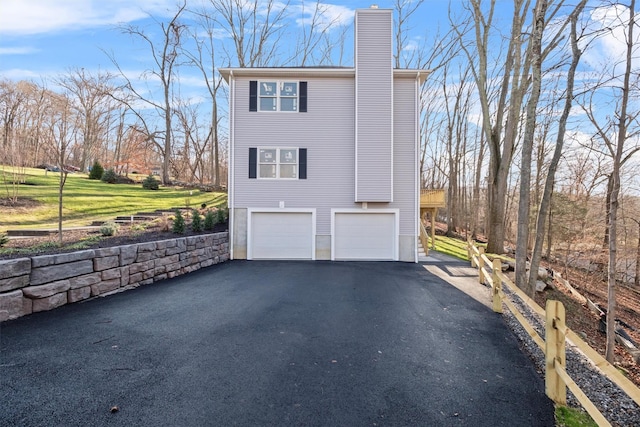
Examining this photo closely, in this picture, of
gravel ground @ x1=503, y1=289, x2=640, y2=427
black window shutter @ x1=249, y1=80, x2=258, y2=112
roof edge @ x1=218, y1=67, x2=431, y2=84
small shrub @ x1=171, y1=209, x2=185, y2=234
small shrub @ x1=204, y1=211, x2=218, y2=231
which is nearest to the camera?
gravel ground @ x1=503, y1=289, x2=640, y2=427

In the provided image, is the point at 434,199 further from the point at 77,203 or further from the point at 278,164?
the point at 77,203

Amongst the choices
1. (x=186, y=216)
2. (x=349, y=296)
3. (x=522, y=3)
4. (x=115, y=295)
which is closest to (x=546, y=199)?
(x=349, y=296)

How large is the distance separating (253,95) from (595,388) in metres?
11.3

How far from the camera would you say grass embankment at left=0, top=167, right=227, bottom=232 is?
34.7ft

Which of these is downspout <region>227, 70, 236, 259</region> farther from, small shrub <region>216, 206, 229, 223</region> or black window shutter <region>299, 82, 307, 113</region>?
black window shutter <region>299, 82, 307, 113</region>

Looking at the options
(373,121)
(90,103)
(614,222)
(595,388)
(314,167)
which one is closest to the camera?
(595,388)

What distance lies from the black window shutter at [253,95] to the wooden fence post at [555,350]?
10530 mm

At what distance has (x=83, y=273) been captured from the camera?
5.36 m

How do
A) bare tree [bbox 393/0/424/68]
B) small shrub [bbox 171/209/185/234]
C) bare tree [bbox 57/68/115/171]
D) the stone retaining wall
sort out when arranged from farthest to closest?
bare tree [bbox 57/68/115/171], bare tree [bbox 393/0/424/68], small shrub [bbox 171/209/185/234], the stone retaining wall

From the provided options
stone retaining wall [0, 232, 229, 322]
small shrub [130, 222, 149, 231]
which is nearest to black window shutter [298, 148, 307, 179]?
stone retaining wall [0, 232, 229, 322]

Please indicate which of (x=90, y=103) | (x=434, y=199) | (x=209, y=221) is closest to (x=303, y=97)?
(x=209, y=221)

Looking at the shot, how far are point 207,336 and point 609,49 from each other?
11864 millimetres

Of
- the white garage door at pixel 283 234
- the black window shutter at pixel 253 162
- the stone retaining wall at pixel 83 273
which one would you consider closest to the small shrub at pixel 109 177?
the black window shutter at pixel 253 162

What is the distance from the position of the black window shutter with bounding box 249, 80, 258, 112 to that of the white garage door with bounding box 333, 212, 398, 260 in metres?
4.83
